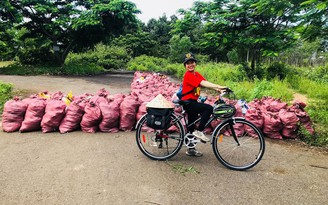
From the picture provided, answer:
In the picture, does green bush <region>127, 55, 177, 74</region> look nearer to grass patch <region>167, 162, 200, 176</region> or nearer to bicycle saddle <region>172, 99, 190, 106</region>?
bicycle saddle <region>172, 99, 190, 106</region>

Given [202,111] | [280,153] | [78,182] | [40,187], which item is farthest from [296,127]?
[40,187]

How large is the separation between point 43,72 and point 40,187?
16278 millimetres

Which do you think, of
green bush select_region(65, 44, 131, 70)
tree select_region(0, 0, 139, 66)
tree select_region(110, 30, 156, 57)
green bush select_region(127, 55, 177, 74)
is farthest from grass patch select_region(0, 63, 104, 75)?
tree select_region(110, 30, 156, 57)

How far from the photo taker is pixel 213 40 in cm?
1164

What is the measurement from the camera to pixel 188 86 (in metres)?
3.89

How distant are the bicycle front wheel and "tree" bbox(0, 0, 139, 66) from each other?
1450 centimetres

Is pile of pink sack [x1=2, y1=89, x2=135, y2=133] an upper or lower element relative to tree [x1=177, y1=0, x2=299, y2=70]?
lower

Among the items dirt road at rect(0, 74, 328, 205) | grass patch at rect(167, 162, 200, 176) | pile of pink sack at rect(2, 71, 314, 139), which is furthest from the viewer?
pile of pink sack at rect(2, 71, 314, 139)

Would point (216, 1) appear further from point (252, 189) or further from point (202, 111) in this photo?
point (252, 189)

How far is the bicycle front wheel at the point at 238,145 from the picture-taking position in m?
3.71

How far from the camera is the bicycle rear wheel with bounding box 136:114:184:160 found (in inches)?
158

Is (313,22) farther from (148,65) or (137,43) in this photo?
(137,43)

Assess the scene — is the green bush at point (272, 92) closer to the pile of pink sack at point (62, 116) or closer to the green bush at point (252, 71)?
the green bush at point (252, 71)

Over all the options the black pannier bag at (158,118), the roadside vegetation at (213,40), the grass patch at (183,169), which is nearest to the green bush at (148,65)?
the roadside vegetation at (213,40)
